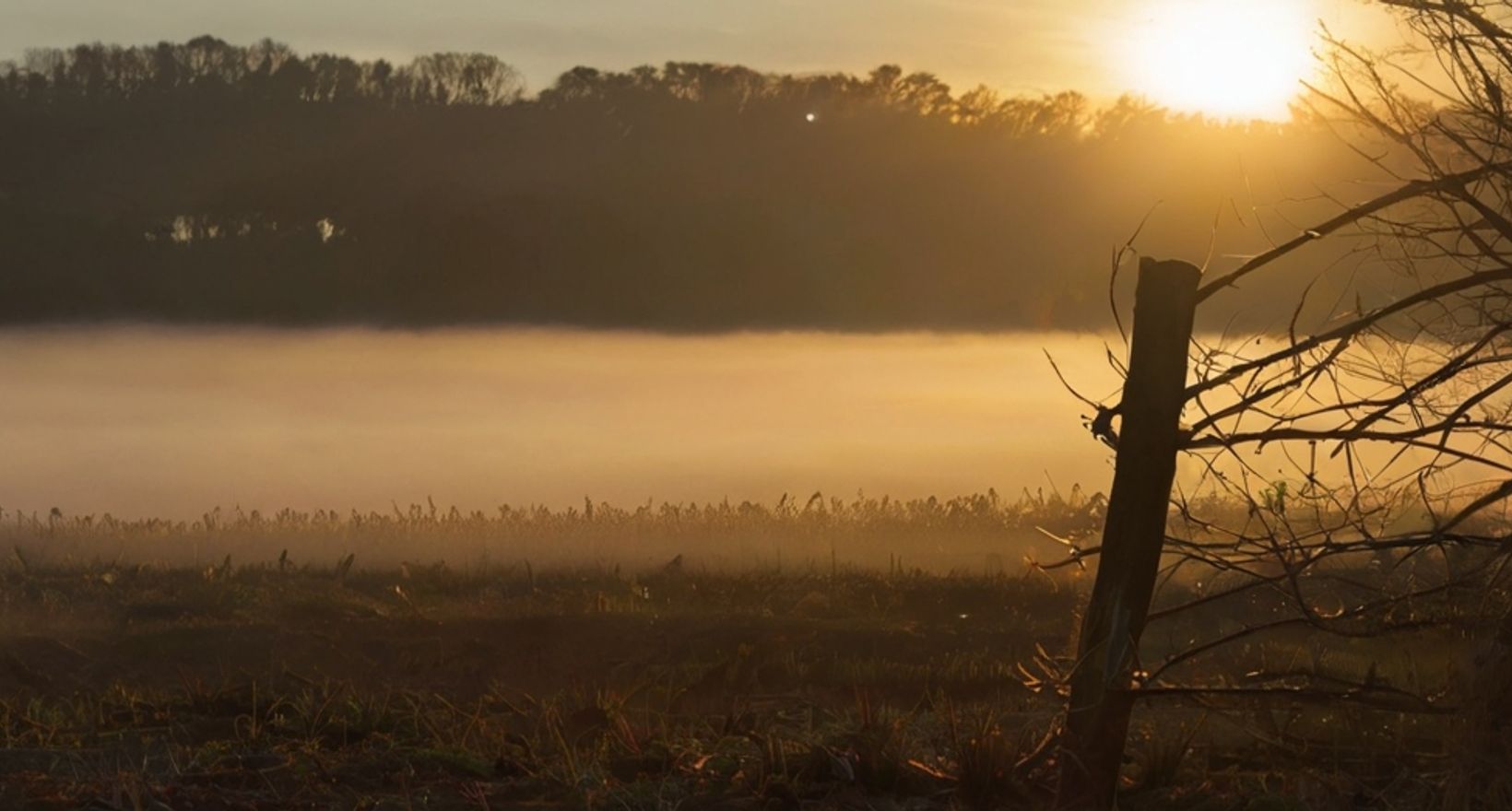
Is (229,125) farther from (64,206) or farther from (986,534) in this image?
(986,534)

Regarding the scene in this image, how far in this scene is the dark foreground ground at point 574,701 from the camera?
6586mm

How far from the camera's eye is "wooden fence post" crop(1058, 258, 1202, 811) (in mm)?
5992

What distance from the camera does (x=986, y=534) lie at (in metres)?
19.1

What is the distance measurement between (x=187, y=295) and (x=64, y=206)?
288 inches

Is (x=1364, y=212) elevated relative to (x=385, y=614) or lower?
elevated

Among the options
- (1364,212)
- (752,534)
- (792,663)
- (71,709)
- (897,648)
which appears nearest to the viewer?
(1364,212)

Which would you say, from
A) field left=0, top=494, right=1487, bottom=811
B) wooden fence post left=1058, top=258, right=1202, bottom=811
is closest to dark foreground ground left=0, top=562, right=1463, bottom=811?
field left=0, top=494, right=1487, bottom=811

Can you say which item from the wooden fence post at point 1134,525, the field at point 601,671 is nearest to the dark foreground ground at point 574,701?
the field at point 601,671

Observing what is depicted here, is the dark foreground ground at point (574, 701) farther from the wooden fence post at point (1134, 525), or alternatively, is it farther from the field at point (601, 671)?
the wooden fence post at point (1134, 525)

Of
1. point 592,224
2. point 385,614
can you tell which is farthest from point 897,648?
point 592,224

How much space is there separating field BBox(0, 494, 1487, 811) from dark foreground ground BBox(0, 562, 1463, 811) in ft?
0.09

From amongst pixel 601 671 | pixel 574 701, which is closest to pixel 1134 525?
pixel 574 701

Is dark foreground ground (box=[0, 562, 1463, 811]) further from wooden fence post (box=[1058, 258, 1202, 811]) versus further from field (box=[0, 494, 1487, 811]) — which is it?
wooden fence post (box=[1058, 258, 1202, 811])

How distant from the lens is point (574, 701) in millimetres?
8914
